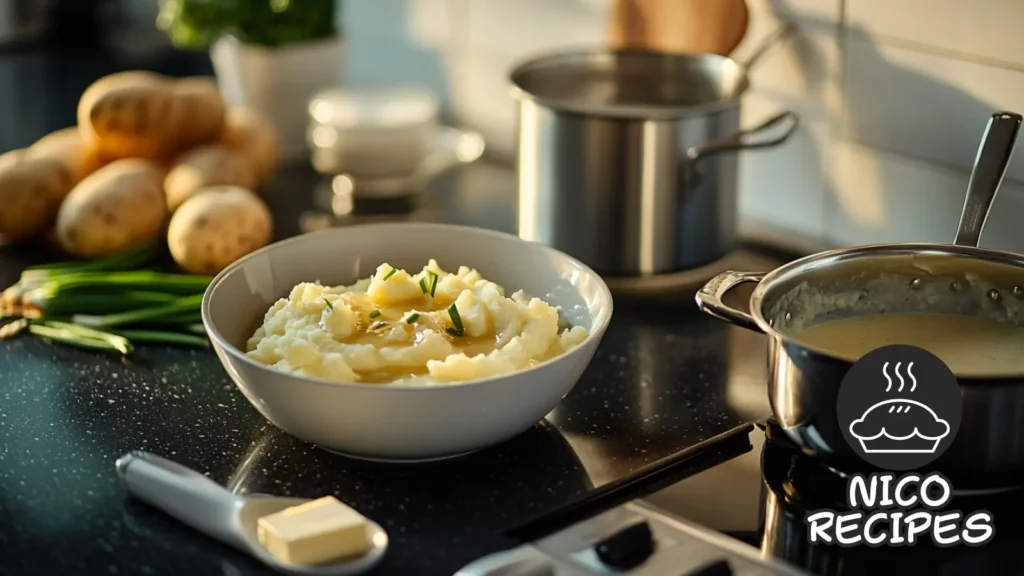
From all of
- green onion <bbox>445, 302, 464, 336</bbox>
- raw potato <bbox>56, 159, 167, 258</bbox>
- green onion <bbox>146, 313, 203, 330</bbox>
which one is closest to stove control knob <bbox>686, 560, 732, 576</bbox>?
green onion <bbox>445, 302, 464, 336</bbox>

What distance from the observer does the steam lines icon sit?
0.98 metres

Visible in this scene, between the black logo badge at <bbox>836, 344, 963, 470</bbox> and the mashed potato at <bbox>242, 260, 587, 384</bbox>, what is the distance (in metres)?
0.26

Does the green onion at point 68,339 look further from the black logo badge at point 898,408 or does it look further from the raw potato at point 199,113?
the black logo badge at point 898,408

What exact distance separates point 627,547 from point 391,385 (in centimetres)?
22

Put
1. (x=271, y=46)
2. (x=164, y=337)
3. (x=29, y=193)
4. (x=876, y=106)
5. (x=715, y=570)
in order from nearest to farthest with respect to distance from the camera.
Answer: (x=715, y=570) → (x=164, y=337) → (x=876, y=106) → (x=29, y=193) → (x=271, y=46)

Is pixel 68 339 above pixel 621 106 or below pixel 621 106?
below

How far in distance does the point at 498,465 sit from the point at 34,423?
44cm

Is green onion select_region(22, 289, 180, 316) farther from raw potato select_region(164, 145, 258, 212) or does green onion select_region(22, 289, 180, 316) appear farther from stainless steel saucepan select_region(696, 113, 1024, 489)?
stainless steel saucepan select_region(696, 113, 1024, 489)

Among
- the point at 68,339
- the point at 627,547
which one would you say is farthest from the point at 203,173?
the point at 627,547

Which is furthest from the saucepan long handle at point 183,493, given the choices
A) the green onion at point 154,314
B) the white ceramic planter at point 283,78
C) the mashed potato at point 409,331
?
the white ceramic planter at point 283,78

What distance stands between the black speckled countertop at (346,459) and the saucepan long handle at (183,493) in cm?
1

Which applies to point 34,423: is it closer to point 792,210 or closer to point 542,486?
point 542,486

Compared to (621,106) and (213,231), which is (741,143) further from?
(213,231)

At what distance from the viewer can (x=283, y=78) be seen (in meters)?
1.91
